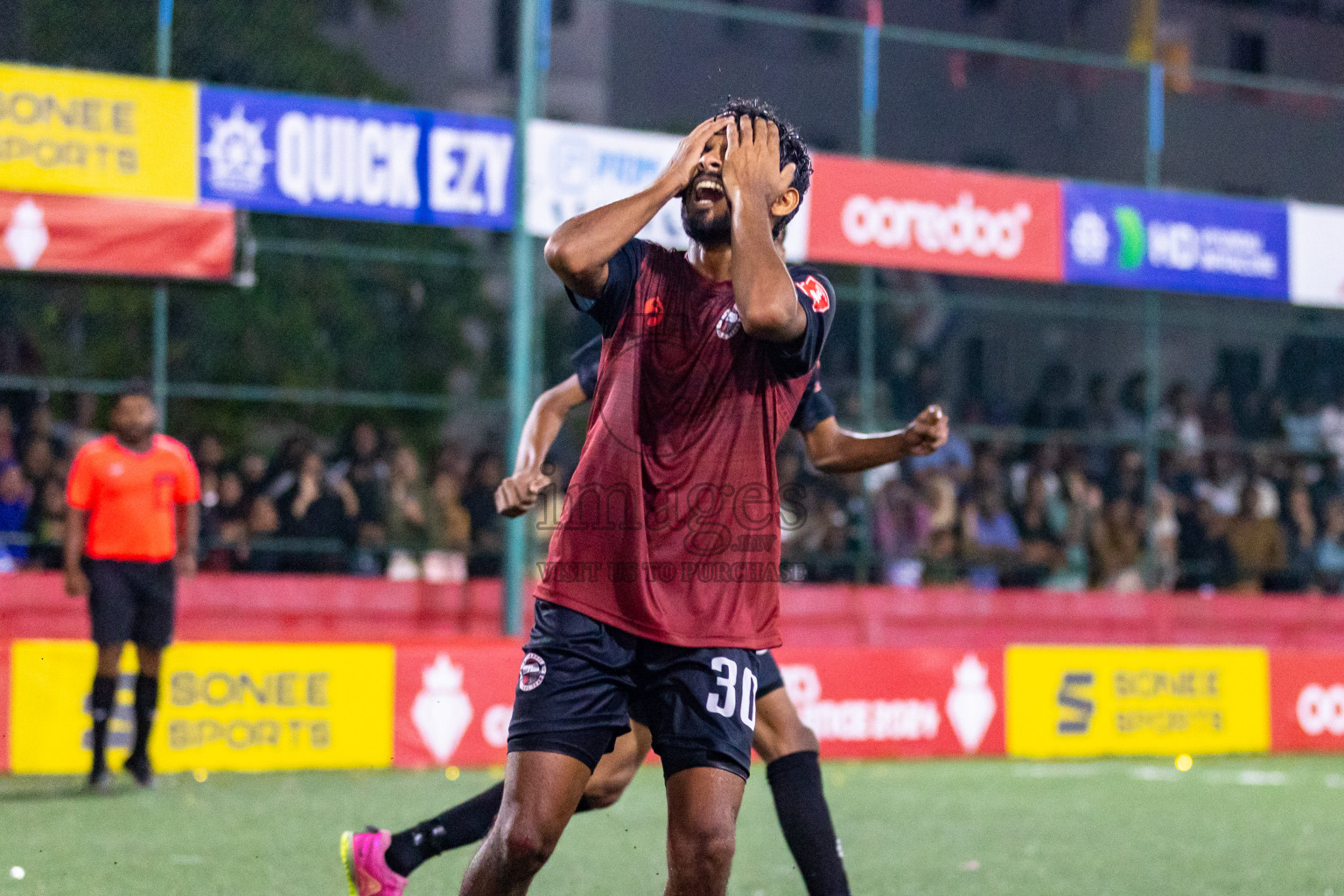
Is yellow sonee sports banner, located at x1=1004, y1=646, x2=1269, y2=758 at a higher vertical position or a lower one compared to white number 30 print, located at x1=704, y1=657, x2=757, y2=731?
lower

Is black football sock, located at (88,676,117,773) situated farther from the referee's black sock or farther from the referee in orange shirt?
the referee's black sock

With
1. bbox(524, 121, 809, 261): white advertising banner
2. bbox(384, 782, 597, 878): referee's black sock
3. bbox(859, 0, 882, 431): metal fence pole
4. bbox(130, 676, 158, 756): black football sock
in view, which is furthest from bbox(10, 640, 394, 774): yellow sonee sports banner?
bbox(859, 0, 882, 431): metal fence pole

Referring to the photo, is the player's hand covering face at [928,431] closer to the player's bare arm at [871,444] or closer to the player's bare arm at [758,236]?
the player's bare arm at [871,444]

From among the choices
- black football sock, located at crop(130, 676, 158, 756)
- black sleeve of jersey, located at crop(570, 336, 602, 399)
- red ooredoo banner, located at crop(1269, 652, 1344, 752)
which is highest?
black sleeve of jersey, located at crop(570, 336, 602, 399)

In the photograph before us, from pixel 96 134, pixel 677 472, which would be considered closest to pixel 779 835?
pixel 677 472

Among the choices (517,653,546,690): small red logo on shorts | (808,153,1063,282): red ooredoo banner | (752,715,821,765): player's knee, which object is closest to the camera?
(517,653,546,690): small red logo on shorts

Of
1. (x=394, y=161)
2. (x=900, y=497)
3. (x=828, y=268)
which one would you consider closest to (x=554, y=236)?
(x=394, y=161)

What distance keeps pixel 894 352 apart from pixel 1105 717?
11.5 m

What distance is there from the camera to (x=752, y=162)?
3898 millimetres

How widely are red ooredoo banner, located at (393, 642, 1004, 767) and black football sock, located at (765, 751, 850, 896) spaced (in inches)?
221

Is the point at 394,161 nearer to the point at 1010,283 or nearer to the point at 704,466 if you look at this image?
the point at 704,466

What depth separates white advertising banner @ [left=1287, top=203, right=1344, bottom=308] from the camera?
1521 cm

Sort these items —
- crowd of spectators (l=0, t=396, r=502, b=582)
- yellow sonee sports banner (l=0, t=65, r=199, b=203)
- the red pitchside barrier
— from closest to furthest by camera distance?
yellow sonee sports banner (l=0, t=65, r=199, b=203), the red pitchside barrier, crowd of spectators (l=0, t=396, r=502, b=582)

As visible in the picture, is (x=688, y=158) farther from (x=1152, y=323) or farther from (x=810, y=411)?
(x=1152, y=323)
